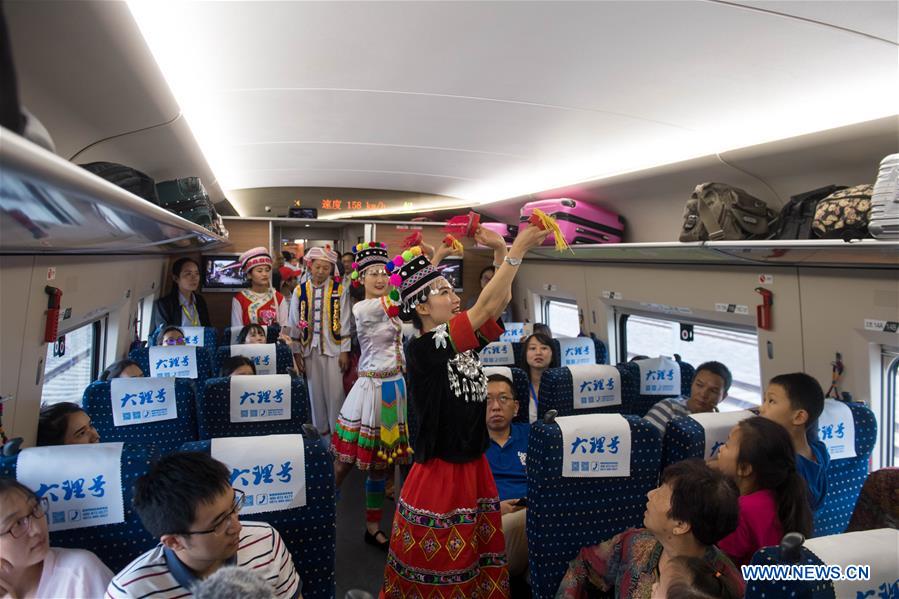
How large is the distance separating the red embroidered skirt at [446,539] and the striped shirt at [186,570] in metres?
0.67

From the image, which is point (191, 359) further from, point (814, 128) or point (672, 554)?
point (814, 128)

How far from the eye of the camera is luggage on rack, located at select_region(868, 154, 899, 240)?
227 centimetres

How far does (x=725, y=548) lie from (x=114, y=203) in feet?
7.80

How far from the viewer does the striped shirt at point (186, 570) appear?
4.99ft

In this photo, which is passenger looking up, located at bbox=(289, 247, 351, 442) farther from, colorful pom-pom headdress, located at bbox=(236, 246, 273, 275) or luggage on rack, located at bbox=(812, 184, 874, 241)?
luggage on rack, located at bbox=(812, 184, 874, 241)

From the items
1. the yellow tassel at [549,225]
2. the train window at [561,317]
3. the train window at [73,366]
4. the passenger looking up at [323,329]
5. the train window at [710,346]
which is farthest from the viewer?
the train window at [561,317]

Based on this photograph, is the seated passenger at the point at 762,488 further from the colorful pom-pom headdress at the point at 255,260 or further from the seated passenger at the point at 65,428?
the colorful pom-pom headdress at the point at 255,260

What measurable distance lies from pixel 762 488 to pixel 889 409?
1990 mm

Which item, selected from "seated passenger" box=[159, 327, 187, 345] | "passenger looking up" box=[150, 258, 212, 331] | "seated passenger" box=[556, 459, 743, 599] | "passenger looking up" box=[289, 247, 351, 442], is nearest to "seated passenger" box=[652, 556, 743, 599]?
"seated passenger" box=[556, 459, 743, 599]

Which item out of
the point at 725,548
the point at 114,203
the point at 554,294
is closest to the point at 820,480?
the point at 725,548

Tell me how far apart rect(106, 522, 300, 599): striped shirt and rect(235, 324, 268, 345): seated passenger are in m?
3.64

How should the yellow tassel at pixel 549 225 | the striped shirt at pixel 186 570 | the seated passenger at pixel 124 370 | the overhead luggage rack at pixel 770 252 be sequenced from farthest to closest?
the seated passenger at pixel 124 370, the overhead luggage rack at pixel 770 252, the yellow tassel at pixel 549 225, the striped shirt at pixel 186 570

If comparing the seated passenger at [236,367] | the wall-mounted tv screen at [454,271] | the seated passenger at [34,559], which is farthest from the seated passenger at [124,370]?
the wall-mounted tv screen at [454,271]

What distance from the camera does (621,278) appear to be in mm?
5797
